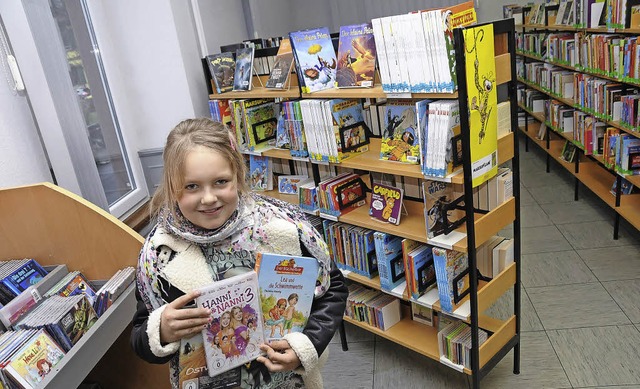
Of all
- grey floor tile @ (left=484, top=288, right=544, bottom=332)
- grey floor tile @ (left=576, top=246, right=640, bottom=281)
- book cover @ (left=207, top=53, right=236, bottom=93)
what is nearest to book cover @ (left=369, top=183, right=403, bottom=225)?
grey floor tile @ (left=484, top=288, right=544, bottom=332)

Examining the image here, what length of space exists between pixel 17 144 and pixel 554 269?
11.5ft

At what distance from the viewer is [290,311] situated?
129 centimetres

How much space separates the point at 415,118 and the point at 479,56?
47 cm

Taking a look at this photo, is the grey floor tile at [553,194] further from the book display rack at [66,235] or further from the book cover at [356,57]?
the book display rack at [66,235]

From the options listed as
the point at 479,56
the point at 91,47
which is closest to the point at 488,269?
the point at 479,56

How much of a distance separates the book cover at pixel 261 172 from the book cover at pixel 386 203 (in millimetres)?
977

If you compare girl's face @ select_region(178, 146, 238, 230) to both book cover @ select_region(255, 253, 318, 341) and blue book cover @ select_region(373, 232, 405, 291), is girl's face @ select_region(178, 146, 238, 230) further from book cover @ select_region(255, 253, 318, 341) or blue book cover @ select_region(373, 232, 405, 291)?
blue book cover @ select_region(373, 232, 405, 291)

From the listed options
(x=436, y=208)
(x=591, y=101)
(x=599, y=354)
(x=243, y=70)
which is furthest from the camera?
(x=591, y=101)

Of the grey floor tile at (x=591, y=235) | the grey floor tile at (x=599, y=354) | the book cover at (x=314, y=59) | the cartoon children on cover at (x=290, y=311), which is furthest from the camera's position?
the grey floor tile at (x=591, y=235)

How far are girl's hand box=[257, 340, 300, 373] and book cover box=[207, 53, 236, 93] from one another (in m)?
2.43

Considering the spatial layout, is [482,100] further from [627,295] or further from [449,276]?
[627,295]

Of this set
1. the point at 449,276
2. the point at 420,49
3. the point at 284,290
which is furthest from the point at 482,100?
the point at 284,290

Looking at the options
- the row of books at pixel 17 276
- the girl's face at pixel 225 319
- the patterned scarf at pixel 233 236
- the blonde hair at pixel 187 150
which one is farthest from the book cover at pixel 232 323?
the row of books at pixel 17 276

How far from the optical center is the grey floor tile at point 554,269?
135 inches
